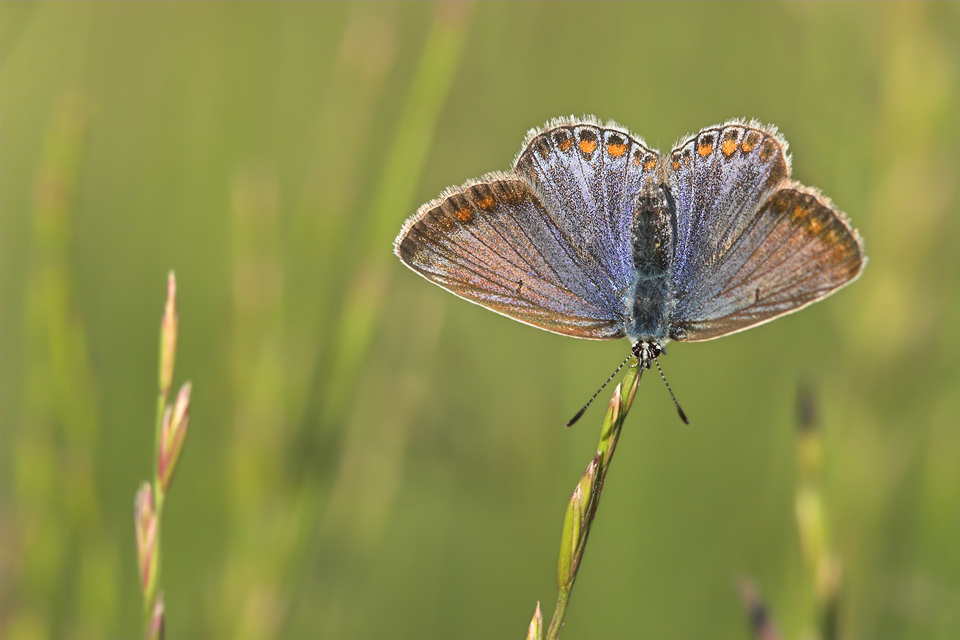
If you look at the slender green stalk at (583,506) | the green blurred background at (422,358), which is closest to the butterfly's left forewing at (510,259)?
the green blurred background at (422,358)

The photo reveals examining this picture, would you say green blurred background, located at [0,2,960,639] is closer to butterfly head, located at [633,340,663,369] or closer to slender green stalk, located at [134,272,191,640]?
slender green stalk, located at [134,272,191,640]

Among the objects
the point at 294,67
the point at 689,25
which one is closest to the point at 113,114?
the point at 294,67

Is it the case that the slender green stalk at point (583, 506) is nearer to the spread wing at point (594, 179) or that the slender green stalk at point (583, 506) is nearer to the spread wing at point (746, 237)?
the spread wing at point (746, 237)

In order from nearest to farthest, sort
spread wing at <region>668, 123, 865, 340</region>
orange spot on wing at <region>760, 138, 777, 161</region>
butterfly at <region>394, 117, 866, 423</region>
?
spread wing at <region>668, 123, 865, 340</region>, butterfly at <region>394, 117, 866, 423</region>, orange spot on wing at <region>760, 138, 777, 161</region>

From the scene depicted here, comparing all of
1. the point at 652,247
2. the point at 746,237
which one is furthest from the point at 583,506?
the point at 652,247

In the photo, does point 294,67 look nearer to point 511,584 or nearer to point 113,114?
point 113,114

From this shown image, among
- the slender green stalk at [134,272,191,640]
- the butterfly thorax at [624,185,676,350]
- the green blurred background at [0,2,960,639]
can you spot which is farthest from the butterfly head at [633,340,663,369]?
the slender green stalk at [134,272,191,640]

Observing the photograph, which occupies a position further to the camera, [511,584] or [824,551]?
[511,584]
